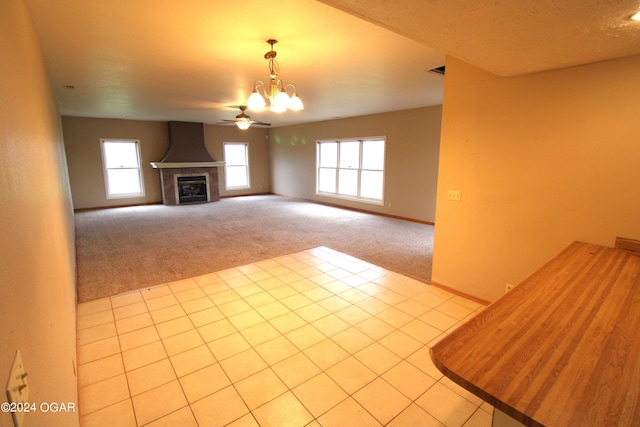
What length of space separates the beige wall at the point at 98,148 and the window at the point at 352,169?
3.32 metres

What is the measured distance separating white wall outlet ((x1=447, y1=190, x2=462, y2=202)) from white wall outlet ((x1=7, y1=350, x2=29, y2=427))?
3158 millimetres

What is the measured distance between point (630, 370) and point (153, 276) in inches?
159

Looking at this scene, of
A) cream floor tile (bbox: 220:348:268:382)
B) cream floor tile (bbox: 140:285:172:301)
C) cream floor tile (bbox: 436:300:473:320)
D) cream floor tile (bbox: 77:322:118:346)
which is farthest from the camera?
cream floor tile (bbox: 140:285:172:301)

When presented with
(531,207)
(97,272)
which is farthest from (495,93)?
(97,272)

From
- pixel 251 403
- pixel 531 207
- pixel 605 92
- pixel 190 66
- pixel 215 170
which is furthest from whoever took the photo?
pixel 215 170

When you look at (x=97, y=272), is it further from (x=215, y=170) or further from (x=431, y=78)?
(x=215, y=170)

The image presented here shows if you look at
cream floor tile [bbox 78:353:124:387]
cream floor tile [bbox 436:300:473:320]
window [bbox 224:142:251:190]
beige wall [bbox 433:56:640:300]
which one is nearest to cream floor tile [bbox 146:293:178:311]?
cream floor tile [bbox 78:353:124:387]

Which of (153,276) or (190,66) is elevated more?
(190,66)

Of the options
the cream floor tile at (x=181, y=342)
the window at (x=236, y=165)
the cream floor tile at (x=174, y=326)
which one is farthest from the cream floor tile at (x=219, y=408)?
the window at (x=236, y=165)

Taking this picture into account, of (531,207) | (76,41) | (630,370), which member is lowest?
(630,370)

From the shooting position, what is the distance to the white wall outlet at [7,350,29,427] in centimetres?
56

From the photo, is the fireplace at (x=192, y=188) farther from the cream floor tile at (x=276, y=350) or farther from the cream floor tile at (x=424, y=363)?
the cream floor tile at (x=424, y=363)

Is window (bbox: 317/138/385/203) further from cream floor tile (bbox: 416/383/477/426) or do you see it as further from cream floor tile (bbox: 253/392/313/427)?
cream floor tile (bbox: 253/392/313/427)

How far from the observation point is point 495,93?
2.59m
